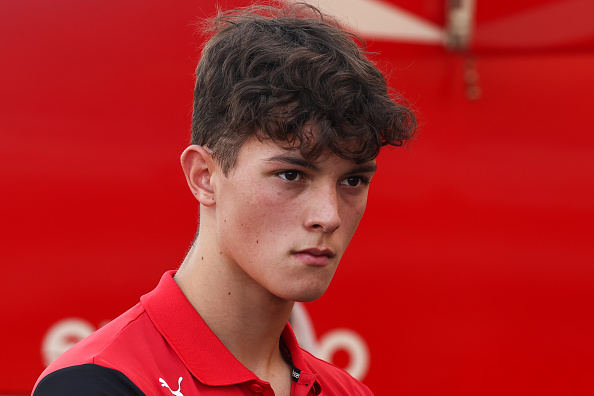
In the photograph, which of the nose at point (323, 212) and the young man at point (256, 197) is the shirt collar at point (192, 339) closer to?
the young man at point (256, 197)

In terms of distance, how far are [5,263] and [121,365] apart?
1333 millimetres

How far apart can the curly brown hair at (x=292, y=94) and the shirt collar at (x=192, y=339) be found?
0.79 ft

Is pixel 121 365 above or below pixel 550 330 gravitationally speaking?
below

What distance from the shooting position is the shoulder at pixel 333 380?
1.51 metres

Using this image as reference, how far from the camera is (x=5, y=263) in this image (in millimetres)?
2295

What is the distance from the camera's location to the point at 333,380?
5.05ft

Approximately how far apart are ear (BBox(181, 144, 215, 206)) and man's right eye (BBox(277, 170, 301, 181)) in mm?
133

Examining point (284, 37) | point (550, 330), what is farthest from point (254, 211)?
point (550, 330)

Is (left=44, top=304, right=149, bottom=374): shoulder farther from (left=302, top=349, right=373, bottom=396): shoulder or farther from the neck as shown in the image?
(left=302, top=349, right=373, bottom=396): shoulder

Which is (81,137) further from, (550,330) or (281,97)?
(550,330)

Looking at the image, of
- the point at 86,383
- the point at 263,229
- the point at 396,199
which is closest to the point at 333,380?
the point at 263,229

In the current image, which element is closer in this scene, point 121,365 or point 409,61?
point 121,365

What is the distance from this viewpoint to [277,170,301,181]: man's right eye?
121cm

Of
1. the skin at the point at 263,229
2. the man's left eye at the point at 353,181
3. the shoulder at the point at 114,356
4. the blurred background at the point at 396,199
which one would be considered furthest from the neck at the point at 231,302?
the blurred background at the point at 396,199
